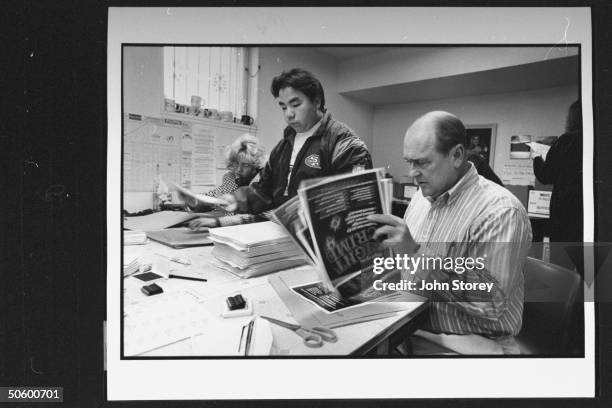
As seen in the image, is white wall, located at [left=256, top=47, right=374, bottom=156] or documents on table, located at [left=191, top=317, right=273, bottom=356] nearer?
documents on table, located at [left=191, top=317, right=273, bottom=356]

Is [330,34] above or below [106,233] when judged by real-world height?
above

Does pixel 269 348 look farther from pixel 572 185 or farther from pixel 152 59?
pixel 572 185

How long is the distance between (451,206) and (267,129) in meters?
0.71

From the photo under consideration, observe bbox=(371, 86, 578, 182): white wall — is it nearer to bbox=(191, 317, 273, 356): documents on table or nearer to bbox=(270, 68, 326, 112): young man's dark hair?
bbox=(270, 68, 326, 112): young man's dark hair

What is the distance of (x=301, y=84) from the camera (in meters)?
1.58

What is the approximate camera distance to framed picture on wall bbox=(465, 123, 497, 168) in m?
1.54

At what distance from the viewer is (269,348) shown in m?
1.50

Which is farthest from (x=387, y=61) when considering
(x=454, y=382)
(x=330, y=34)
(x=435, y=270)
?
(x=454, y=382)

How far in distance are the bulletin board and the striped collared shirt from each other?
0.73m

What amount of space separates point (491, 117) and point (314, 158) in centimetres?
64

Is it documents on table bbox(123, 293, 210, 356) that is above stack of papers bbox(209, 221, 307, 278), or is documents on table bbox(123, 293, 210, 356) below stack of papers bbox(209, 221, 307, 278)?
below

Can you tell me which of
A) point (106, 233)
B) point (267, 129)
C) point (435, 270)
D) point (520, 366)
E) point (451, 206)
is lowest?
point (520, 366)

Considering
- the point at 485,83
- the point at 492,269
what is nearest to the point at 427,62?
the point at 485,83

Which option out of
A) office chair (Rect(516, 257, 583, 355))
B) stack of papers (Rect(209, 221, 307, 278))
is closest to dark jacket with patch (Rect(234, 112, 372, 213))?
stack of papers (Rect(209, 221, 307, 278))
